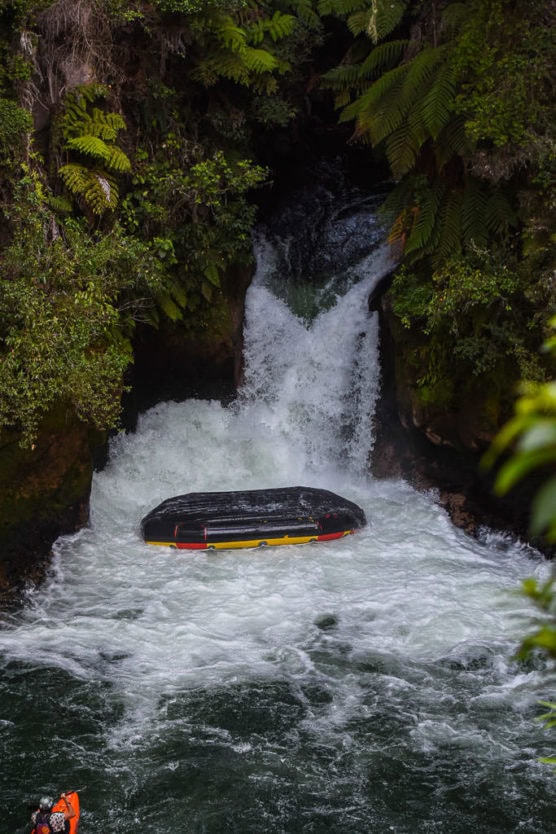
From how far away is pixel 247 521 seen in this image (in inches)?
436

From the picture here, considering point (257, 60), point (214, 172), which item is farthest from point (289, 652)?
point (257, 60)

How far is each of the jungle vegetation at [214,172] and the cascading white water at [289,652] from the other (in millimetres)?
1800

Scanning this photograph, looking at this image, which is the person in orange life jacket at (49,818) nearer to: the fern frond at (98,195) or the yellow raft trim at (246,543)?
the yellow raft trim at (246,543)

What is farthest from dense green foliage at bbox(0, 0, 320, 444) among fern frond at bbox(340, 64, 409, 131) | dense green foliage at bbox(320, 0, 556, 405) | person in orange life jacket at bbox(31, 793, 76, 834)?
person in orange life jacket at bbox(31, 793, 76, 834)

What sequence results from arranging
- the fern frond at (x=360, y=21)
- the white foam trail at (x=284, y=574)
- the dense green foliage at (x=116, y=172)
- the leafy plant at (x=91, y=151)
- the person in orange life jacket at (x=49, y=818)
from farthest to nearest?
the fern frond at (x=360, y=21), the leafy plant at (x=91, y=151), the dense green foliage at (x=116, y=172), the white foam trail at (x=284, y=574), the person in orange life jacket at (x=49, y=818)

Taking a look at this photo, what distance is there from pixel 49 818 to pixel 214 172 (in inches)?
370

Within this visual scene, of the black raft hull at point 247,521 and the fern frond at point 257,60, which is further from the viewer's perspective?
the fern frond at point 257,60

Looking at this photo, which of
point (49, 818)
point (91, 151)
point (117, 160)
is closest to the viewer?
point (49, 818)

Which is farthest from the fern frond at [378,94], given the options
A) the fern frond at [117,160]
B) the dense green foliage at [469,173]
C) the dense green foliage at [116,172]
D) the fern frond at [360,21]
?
the fern frond at [117,160]

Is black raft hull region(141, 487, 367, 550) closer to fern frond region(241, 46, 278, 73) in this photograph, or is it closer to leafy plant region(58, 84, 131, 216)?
leafy plant region(58, 84, 131, 216)

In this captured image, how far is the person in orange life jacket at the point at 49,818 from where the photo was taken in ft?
19.7

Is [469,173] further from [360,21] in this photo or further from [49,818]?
[49,818]

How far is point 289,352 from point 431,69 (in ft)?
16.2

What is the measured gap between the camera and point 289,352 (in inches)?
554
